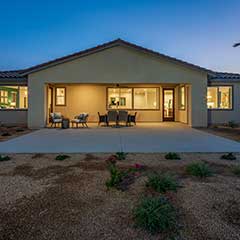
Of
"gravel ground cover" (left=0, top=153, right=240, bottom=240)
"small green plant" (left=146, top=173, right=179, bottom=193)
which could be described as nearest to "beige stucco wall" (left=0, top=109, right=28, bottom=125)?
"gravel ground cover" (left=0, top=153, right=240, bottom=240)

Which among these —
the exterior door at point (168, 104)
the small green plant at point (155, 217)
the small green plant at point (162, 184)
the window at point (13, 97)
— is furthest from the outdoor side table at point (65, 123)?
the small green plant at point (155, 217)

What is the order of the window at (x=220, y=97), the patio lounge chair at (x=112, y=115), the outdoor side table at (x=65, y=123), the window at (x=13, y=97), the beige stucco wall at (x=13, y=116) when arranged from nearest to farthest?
the outdoor side table at (x=65, y=123) → the patio lounge chair at (x=112, y=115) → the beige stucco wall at (x=13, y=116) → the window at (x=13, y=97) → the window at (x=220, y=97)

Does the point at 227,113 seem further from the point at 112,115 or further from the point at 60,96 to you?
the point at 60,96

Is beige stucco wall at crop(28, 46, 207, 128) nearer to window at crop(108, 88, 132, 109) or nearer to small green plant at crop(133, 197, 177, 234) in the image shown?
window at crop(108, 88, 132, 109)

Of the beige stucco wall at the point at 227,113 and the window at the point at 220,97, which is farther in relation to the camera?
the window at the point at 220,97

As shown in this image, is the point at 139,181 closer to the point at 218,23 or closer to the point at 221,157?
the point at 221,157

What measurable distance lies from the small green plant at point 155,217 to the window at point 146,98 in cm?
1476

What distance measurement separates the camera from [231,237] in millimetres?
2453

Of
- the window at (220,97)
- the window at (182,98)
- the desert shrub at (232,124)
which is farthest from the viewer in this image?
the window at (182,98)

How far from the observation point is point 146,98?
57.8 feet

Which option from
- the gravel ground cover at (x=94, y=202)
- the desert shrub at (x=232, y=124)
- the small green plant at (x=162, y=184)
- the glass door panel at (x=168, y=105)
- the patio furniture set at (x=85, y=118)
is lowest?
the gravel ground cover at (x=94, y=202)

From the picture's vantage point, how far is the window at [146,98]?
17500 millimetres

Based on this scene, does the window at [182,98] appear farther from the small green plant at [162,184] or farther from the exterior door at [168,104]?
the small green plant at [162,184]

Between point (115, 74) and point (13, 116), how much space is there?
7.72 meters
